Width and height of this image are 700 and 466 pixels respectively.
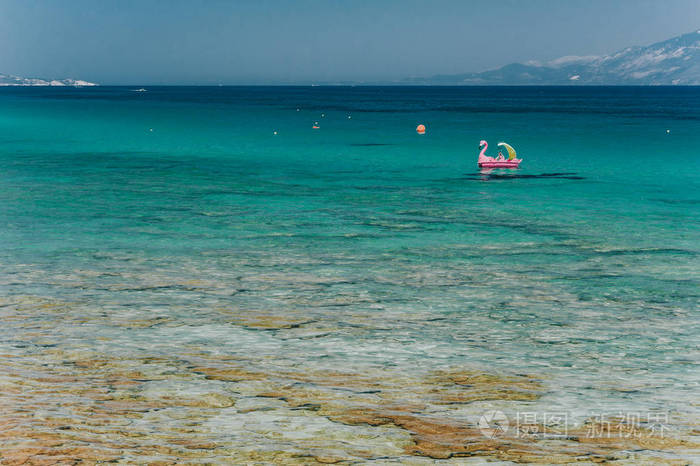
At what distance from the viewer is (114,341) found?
431 inches

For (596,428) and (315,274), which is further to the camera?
(315,274)

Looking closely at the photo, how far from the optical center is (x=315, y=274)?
15734mm

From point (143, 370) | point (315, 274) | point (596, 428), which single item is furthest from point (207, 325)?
point (596, 428)

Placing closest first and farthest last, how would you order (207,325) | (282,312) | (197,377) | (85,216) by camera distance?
(197,377), (207,325), (282,312), (85,216)

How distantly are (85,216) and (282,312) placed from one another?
1272cm

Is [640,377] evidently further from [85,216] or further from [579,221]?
[85,216]

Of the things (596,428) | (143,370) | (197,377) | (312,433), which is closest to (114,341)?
(143,370)

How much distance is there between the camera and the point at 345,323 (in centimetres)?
1223

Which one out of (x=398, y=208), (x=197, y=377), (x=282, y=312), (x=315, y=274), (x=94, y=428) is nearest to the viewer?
(x=94, y=428)

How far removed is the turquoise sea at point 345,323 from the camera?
25.7 ft

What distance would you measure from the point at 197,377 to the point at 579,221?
55.3 ft

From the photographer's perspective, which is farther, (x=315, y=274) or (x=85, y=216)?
(x=85, y=216)

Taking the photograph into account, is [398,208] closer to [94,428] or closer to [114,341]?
[114,341]

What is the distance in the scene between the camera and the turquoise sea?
7.82 m
